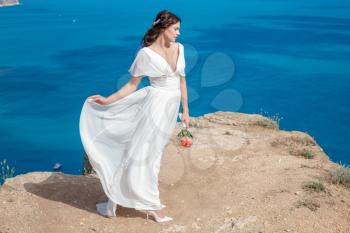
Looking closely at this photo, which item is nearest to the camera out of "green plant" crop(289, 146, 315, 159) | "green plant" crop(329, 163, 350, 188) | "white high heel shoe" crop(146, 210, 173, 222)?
"white high heel shoe" crop(146, 210, 173, 222)

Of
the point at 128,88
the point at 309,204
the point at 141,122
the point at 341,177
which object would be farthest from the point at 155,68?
the point at 341,177

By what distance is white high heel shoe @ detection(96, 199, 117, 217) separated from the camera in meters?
4.96

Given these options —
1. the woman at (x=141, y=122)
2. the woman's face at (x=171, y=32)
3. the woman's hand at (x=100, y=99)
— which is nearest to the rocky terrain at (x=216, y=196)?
the woman at (x=141, y=122)

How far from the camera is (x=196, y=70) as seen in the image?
91.3ft

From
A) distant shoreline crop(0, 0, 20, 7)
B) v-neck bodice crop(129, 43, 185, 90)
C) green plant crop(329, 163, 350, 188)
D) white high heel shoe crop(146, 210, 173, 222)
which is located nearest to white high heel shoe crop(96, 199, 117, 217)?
white high heel shoe crop(146, 210, 173, 222)

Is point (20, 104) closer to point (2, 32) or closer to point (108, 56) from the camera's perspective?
point (108, 56)

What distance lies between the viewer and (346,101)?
21250mm

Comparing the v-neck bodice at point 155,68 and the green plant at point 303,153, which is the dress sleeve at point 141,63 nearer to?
the v-neck bodice at point 155,68

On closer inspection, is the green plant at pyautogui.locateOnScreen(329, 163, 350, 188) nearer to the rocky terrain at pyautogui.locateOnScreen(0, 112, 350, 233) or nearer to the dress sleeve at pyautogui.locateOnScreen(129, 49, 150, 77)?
the rocky terrain at pyautogui.locateOnScreen(0, 112, 350, 233)

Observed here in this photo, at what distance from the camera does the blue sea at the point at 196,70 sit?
1894cm

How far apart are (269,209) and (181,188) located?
1.24 metres

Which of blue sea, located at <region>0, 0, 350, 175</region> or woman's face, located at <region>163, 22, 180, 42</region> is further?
blue sea, located at <region>0, 0, 350, 175</region>

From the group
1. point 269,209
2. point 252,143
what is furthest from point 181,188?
point 252,143

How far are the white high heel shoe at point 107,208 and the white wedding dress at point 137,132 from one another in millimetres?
12
